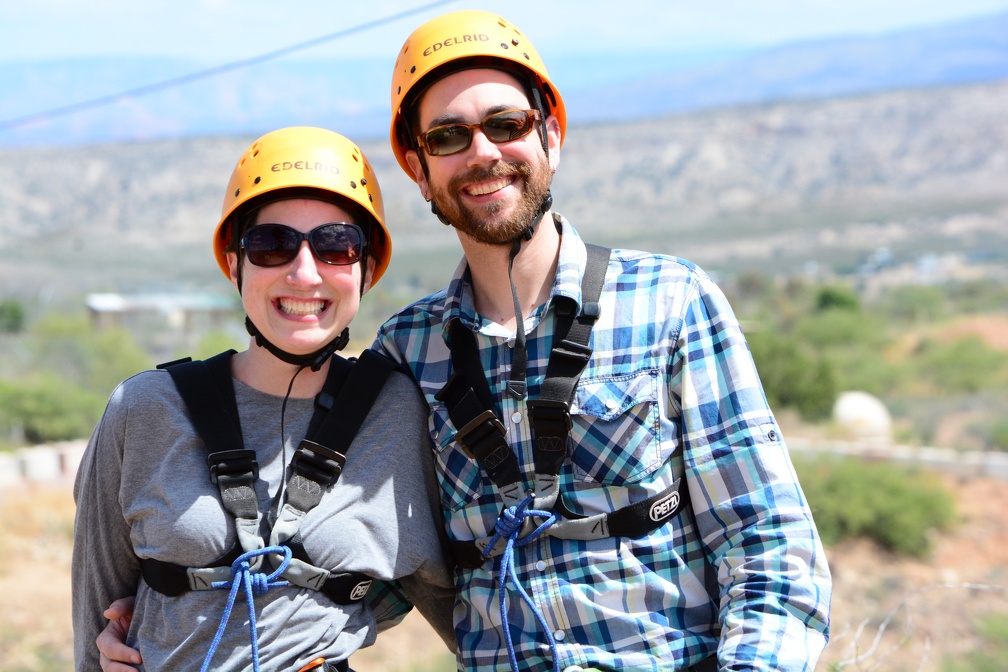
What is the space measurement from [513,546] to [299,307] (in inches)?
39.3

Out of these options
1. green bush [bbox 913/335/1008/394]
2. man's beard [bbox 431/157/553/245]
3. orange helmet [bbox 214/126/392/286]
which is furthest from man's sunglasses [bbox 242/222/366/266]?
green bush [bbox 913/335/1008/394]

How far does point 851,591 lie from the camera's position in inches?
592

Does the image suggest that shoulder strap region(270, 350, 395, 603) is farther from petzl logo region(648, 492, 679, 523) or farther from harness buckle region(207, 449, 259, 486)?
petzl logo region(648, 492, 679, 523)

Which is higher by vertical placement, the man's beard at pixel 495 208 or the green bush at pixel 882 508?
the man's beard at pixel 495 208

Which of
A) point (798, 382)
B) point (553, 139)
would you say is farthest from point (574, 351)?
point (798, 382)

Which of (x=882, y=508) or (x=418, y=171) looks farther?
(x=882, y=508)

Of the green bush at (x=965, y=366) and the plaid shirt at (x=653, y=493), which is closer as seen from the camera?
the plaid shirt at (x=653, y=493)

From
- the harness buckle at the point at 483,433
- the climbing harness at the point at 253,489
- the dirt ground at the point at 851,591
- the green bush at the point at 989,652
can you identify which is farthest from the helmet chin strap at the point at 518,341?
the green bush at the point at 989,652

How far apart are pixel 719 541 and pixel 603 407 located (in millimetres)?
527

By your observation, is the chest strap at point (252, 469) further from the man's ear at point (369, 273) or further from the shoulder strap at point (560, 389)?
the shoulder strap at point (560, 389)

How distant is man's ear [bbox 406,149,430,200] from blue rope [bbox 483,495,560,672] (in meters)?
1.13

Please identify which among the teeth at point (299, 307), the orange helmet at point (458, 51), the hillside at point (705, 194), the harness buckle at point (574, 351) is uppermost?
the hillside at point (705, 194)

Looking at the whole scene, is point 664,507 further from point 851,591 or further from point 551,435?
point 851,591

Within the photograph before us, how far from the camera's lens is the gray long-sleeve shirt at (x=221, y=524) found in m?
2.88
